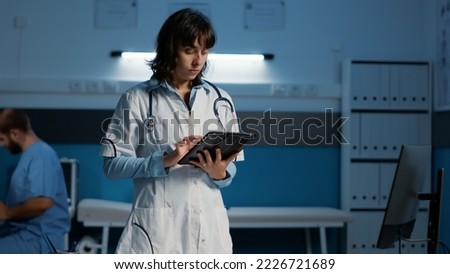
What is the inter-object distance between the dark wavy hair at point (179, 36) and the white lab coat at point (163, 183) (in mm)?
42

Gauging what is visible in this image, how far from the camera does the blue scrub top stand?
2.10 metres

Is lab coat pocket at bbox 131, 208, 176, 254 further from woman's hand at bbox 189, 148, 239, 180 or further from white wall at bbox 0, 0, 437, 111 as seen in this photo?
white wall at bbox 0, 0, 437, 111

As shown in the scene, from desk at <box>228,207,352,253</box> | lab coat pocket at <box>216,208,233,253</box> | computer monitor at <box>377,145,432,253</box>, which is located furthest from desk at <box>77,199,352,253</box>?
lab coat pocket at <box>216,208,233,253</box>

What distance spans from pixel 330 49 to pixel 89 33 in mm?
A: 1295

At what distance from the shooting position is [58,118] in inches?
133

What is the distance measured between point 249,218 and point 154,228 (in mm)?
1731

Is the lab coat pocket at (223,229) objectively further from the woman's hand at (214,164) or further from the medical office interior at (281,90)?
the medical office interior at (281,90)

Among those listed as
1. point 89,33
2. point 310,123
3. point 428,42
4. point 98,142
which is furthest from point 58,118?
point 428,42

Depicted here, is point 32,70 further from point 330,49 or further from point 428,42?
point 428,42

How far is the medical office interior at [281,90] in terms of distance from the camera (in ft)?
10.9

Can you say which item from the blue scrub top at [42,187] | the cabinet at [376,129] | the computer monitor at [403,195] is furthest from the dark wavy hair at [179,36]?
the cabinet at [376,129]

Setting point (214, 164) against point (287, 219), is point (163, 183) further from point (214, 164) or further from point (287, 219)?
point (287, 219)

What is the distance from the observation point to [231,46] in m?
3.40

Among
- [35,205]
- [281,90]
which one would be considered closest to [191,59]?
[35,205]
